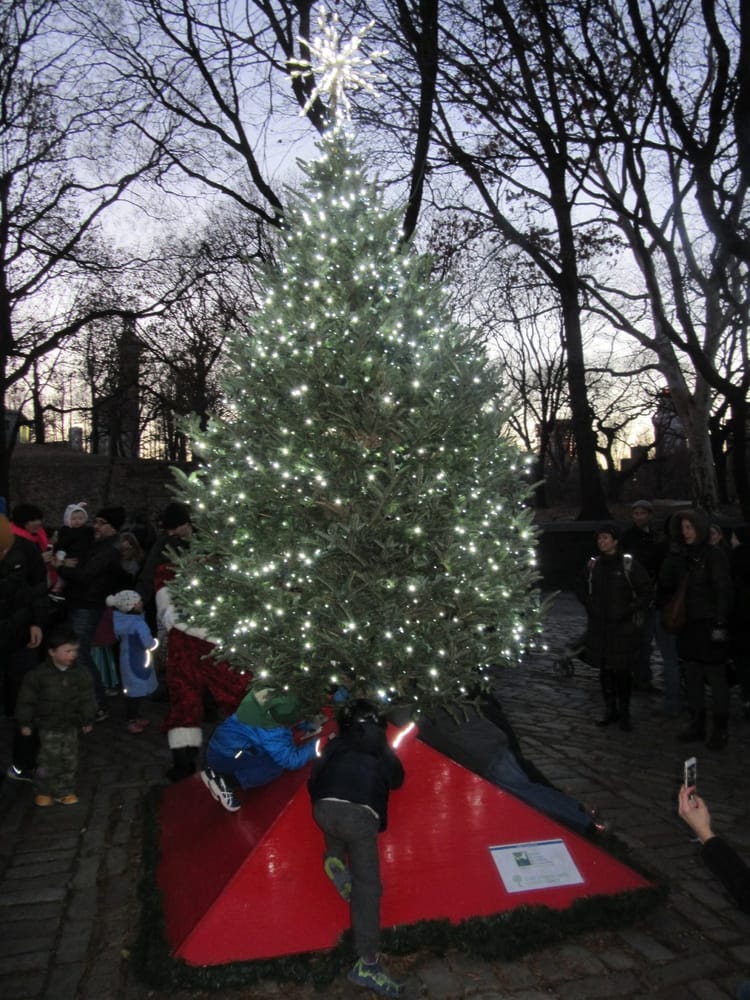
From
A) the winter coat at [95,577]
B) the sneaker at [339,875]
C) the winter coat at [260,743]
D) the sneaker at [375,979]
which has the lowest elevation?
the sneaker at [375,979]

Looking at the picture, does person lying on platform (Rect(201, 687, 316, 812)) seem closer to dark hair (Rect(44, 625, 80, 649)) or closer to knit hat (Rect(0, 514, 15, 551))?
dark hair (Rect(44, 625, 80, 649))

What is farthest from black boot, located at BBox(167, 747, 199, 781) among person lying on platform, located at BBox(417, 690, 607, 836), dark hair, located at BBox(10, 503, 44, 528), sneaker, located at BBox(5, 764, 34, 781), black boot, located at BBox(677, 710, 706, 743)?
black boot, located at BBox(677, 710, 706, 743)

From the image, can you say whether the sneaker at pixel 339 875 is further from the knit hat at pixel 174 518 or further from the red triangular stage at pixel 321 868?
the knit hat at pixel 174 518

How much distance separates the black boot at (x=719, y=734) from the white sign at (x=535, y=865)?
11.0ft

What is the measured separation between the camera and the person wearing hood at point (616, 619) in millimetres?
7672

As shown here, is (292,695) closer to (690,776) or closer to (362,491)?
(362,491)

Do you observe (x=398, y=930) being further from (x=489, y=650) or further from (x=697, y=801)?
(x=697, y=801)

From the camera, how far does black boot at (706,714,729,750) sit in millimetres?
7023

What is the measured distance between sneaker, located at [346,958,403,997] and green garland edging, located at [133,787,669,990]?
0.14 metres

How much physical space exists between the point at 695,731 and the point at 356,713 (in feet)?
15.3

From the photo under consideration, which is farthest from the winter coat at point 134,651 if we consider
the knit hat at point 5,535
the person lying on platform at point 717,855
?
the person lying on platform at point 717,855

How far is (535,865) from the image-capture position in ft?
13.9

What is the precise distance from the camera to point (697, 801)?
2.54m

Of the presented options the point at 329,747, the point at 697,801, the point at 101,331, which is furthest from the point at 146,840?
the point at 101,331
